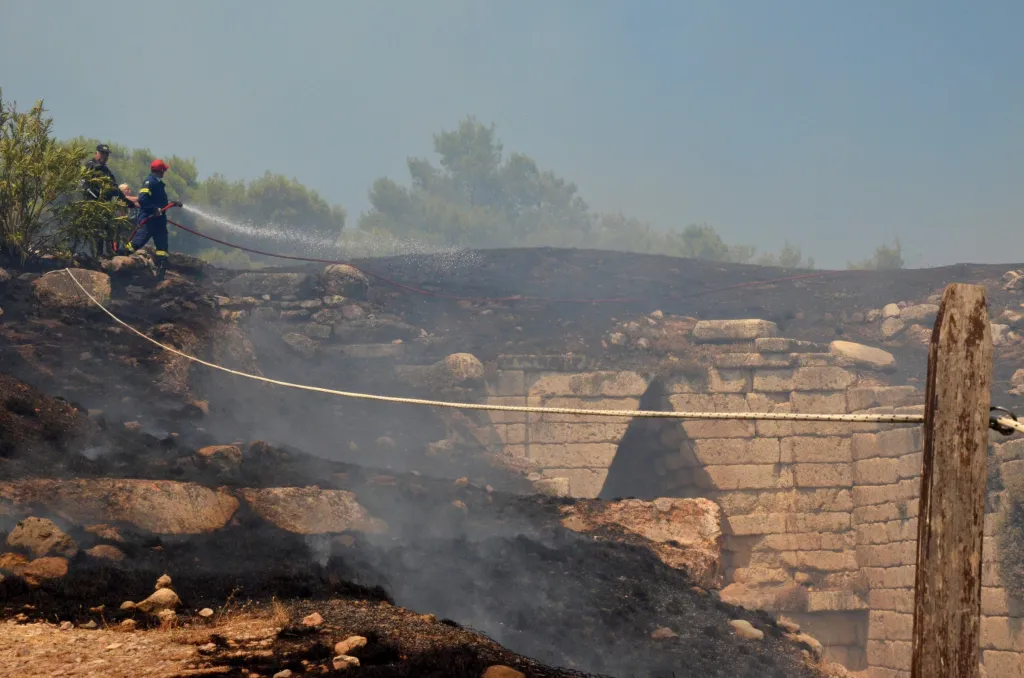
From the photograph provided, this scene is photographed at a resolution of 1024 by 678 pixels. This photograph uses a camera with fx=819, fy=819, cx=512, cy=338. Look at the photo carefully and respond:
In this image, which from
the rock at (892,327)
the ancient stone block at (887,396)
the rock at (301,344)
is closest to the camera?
the ancient stone block at (887,396)

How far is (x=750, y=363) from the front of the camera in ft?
49.2

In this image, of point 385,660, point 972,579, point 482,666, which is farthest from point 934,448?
point 385,660

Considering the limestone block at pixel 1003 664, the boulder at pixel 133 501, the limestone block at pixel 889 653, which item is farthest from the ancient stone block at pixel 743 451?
the boulder at pixel 133 501

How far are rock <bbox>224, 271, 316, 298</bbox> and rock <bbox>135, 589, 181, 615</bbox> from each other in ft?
39.4

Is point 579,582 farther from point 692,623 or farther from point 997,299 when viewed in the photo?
point 997,299

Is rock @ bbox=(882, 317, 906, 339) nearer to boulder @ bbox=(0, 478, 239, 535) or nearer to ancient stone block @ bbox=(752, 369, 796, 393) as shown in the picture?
ancient stone block @ bbox=(752, 369, 796, 393)

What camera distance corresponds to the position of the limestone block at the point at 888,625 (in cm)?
1318

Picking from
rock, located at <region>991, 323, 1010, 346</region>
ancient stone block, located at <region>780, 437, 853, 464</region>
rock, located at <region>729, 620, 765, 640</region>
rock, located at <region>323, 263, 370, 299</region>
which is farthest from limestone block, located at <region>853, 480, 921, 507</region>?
rock, located at <region>323, 263, 370, 299</region>

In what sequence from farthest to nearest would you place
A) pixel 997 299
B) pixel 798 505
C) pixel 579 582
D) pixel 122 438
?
1. pixel 997 299
2. pixel 798 505
3. pixel 122 438
4. pixel 579 582

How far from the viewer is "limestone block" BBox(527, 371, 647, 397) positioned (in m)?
15.0

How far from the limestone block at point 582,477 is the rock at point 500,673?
985cm

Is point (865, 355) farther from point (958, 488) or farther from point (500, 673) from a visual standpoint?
point (958, 488)

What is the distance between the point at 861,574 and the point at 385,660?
1155 cm

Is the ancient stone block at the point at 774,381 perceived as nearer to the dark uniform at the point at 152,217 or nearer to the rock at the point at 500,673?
the dark uniform at the point at 152,217
